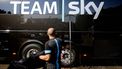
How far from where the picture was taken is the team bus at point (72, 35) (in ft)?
49.7

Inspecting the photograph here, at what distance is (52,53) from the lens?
28.8 feet

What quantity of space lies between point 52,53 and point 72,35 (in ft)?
21.0

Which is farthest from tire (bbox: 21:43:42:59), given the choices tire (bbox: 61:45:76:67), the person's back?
the person's back

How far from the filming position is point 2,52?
15180 mm

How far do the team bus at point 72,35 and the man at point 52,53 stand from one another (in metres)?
6.25

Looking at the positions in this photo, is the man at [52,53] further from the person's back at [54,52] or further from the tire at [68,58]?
the tire at [68,58]

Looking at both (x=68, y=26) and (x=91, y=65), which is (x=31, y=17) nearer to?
(x=68, y=26)

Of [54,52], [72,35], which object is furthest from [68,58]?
[54,52]

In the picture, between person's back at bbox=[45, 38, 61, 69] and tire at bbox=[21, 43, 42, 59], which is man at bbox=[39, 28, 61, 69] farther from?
tire at bbox=[21, 43, 42, 59]

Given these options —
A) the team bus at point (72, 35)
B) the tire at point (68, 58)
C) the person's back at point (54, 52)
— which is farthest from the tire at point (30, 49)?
the person's back at point (54, 52)

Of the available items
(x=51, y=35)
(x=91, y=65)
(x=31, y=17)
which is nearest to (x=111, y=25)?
(x=91, y=65)

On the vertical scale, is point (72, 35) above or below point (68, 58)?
above

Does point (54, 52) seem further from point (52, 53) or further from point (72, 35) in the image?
point (72, 35)

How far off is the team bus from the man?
20.5 feet
